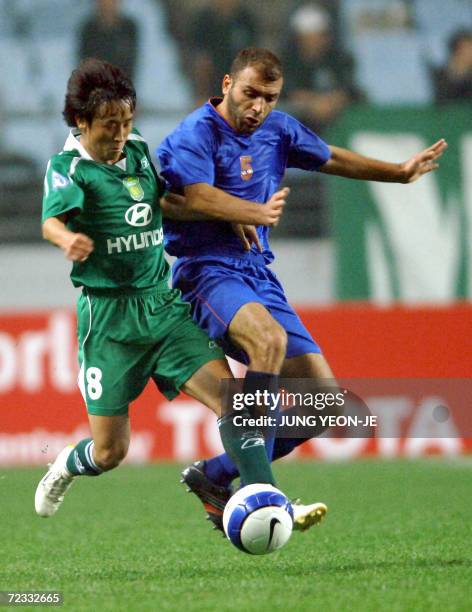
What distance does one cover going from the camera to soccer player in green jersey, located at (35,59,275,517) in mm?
5227

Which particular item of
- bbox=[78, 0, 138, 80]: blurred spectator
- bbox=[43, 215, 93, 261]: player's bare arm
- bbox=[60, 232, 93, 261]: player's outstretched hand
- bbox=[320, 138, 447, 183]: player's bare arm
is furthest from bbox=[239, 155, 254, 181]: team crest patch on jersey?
bbox=[78, 0, 138, 80]: blurred spectator

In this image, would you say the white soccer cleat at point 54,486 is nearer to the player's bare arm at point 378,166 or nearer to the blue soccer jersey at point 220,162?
the blue soccer jersey at point 220,162

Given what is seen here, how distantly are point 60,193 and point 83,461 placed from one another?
1.44m

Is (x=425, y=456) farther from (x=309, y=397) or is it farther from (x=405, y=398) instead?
(x=309, y=397)

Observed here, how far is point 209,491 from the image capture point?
5863 millimetres

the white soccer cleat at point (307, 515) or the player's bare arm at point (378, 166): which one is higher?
the player's bare arm at point (378, 166)

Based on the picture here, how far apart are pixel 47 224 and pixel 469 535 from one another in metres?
2.65

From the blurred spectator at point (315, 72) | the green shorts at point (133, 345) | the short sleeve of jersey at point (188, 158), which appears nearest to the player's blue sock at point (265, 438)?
the green shorts at point (133, 345)

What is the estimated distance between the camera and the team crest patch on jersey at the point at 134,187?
5.44 m

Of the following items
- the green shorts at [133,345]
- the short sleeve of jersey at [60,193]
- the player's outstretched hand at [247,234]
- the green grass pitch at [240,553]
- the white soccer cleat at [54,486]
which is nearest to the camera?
the green grass pitch at [240,553]

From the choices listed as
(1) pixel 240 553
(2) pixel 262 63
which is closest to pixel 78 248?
(2) pixel 262 63

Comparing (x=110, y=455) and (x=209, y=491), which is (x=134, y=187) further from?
(x=209, y=491)

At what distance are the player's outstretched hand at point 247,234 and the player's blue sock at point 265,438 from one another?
0.68 meters

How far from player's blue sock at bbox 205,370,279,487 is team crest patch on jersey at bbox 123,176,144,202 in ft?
2.90
